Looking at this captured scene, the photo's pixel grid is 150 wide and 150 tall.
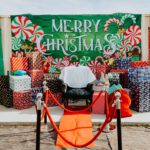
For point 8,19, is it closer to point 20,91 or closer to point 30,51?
point 30,51

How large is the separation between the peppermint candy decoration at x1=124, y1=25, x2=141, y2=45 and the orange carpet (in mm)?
3758

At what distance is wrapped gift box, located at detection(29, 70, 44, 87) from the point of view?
10.5 meters

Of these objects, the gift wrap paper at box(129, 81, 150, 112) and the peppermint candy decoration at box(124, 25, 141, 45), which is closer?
the gift wrap paper at box(129, 81, 150, 112)

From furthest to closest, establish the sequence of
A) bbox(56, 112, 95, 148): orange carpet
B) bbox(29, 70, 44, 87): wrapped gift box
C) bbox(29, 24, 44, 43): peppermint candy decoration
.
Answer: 1. bbox(29, 24, 44, 43): peppermint candy decoration
2. bbox(29, 70, 44, 87): wrapped gift box
3. bbox(56, 112, 95, 148): orange carpet

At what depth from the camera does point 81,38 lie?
1173cm

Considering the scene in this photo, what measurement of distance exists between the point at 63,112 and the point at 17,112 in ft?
4.25

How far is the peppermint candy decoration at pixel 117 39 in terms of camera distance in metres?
11.7

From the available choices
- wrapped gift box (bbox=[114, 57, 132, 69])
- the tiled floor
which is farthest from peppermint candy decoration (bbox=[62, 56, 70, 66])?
the tiled floor

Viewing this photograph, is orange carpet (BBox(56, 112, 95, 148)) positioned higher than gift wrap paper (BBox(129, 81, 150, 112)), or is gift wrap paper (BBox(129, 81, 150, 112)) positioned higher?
gift wrap paper (BBox(129, 81, 150, 112))

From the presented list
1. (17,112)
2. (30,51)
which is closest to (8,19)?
(30,51)

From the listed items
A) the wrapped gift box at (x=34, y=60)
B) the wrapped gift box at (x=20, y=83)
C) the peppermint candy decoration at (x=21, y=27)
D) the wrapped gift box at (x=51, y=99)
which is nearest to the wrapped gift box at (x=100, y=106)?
the wrapped gift box at (x=51, y=99)

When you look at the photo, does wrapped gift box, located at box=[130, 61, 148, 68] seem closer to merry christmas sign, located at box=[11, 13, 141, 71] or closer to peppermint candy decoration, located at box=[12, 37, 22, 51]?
merry christmas sign, located at box=[11, 13, 141, 71]

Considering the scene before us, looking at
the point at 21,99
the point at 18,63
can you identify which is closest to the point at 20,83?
the point at 21,99

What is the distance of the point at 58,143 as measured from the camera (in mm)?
6680
